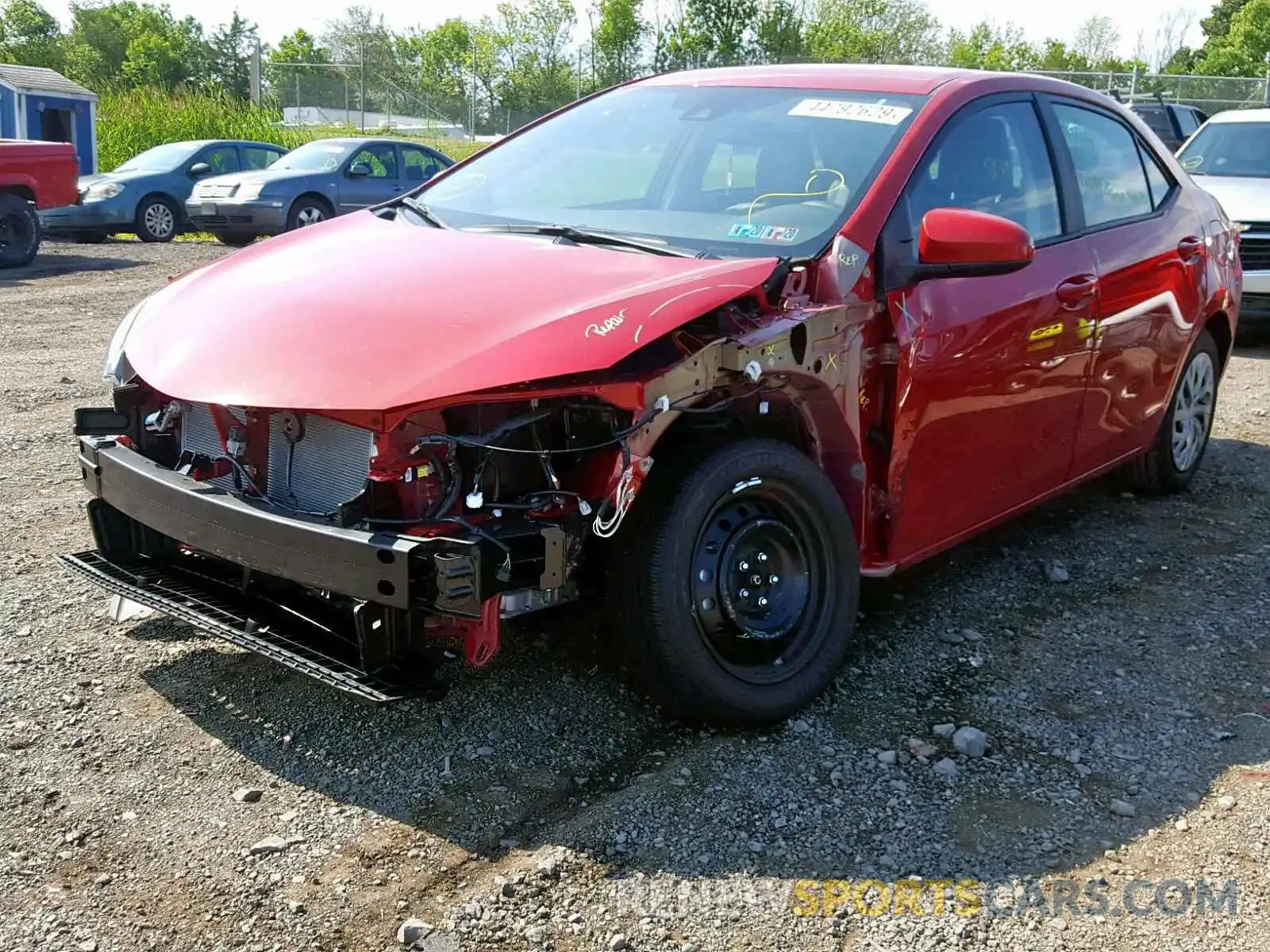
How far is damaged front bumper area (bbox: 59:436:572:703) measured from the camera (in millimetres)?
2801

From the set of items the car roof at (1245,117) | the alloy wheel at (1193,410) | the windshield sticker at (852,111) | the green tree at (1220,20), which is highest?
the green tree at (1220,20)

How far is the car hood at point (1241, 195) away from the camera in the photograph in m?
9.66

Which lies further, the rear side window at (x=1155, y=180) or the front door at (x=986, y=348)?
the rear side window at (x=1155, y=180)

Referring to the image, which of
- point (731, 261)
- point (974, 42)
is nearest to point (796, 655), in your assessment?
point (731, 261)

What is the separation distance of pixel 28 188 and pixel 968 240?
12.6 metres

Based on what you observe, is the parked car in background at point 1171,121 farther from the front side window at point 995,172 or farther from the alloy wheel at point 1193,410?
the front side window at point 995,172

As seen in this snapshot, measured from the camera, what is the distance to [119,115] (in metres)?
26.0

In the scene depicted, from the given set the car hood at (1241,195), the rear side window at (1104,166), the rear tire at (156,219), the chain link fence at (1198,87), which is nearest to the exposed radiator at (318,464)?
the rear side window at (1104,166)

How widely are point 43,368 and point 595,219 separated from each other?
553 centimetres

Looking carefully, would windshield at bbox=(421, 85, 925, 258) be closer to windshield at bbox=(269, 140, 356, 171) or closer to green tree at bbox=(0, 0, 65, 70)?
windshield at bbox=(269, 140, 356, 171)

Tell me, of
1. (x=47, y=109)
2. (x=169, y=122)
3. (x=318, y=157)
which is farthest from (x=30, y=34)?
(x=318, y=157)

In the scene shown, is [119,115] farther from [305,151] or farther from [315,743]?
[315,743]

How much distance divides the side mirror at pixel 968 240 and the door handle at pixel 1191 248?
1.94 m

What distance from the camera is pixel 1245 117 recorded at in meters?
A: 11.0
